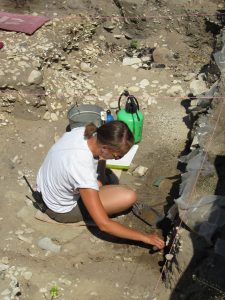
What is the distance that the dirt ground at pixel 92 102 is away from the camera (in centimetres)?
374

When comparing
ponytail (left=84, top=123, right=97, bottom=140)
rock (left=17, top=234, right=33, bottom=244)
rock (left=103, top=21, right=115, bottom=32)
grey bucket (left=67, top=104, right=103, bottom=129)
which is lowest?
rock (left=17, top=234, right=33, bottom=244)

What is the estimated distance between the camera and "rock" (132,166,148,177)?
15.8ft

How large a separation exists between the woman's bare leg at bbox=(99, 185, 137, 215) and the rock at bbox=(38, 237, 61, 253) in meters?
0.57

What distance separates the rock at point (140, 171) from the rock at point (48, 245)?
4.20 ft

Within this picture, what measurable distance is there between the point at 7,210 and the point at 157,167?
1.69 metres

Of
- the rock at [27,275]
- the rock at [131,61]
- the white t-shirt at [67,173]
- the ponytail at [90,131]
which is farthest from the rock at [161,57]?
the rock at [27,275]

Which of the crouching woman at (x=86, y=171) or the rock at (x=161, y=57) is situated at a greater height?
the crouching woman at (x=86, y=171)

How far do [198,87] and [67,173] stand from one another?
2936 mm

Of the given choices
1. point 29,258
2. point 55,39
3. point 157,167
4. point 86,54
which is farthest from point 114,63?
point 29,258

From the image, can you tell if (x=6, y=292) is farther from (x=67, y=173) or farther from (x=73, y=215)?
(x=67, y=173)

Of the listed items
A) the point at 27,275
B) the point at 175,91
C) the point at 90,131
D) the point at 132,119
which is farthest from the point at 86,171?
the point at 175,91

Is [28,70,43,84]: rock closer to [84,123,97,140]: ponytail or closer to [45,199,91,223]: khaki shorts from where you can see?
[45,199,91,223]: khaki shorts

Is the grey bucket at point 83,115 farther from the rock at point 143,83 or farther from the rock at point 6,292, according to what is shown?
the rock at point 6,292

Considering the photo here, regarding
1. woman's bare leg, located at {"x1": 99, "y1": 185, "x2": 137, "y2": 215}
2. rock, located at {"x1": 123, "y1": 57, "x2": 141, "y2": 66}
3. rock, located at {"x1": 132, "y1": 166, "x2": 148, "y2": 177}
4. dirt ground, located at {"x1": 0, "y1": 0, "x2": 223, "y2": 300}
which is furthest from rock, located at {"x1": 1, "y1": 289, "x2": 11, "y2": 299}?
rock, located at {"x1": 123, "y1": 57, "x2": 141, "y2": 66}
